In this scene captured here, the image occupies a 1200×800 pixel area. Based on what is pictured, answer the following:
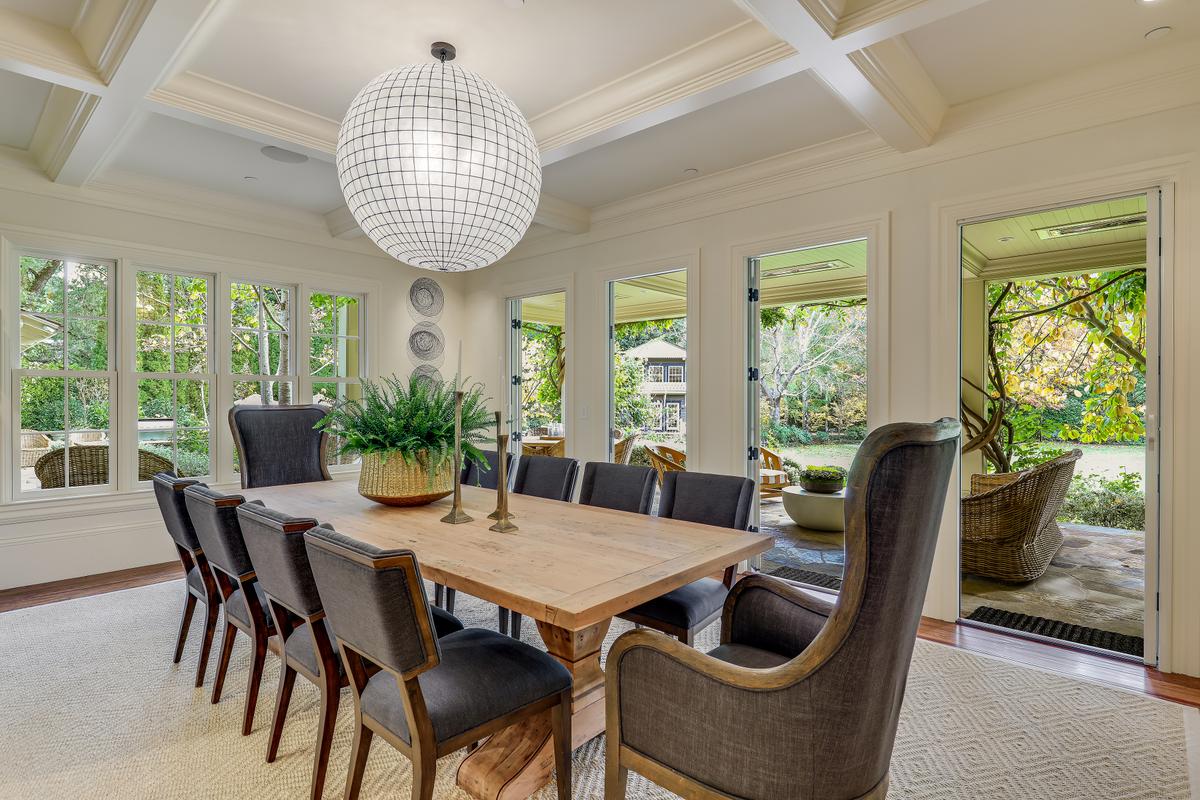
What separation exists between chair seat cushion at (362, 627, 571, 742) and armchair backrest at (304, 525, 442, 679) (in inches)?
7.0

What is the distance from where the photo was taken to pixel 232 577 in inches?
78.1

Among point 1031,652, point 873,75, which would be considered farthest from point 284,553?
point 1031,652

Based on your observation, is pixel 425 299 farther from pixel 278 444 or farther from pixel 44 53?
pixel 44 53

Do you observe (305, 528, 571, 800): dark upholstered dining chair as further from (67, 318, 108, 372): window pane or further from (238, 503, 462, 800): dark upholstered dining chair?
(67, 318, 108, 372): window pane

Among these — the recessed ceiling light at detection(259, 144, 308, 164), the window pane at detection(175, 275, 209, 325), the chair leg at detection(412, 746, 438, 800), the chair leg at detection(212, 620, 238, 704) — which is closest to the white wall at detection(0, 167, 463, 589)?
the window pane at detection(175, 275, 209, 325)

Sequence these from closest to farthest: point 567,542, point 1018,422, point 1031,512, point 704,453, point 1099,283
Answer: point 567,542
point 1031,512
point 704,453
point 1099,283
point 1018,422

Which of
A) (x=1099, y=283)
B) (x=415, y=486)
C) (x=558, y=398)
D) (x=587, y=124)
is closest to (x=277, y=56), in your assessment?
(x=587, y=124)

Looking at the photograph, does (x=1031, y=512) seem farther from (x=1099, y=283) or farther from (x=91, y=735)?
(x=91, y=735)

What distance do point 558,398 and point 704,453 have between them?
1.93 metres

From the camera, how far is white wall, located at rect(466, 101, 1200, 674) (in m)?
2.53

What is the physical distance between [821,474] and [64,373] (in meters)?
5.44

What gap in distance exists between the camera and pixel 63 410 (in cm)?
393

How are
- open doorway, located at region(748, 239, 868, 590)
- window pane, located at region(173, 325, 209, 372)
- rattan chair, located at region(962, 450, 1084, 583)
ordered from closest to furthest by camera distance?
rattan chair, located at region(962, 450, 1084, 583)
open doorway, located at region(748, 239, 868, 590)
window pane, located at region(173, 325, 209, 372)

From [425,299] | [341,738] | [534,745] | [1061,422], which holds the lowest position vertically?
[341,738]
